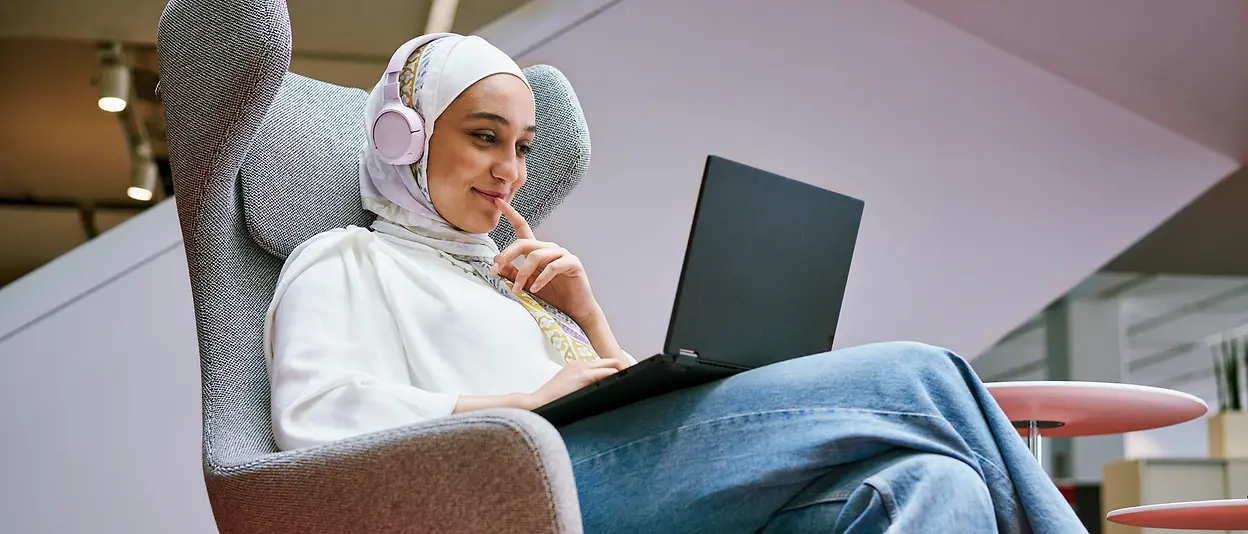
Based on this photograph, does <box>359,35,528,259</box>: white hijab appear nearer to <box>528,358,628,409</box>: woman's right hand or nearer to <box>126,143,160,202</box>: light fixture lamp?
<box>528,358,628,409</box>: woman's right hand

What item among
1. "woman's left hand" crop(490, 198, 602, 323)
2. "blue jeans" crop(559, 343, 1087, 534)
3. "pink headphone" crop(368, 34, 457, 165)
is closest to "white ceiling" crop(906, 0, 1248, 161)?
"woman's left hand" crop(490, 198, 602, 323)

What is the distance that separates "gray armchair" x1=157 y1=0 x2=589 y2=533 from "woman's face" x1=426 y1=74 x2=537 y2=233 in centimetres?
14

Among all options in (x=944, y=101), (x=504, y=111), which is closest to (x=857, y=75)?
(x=944, y=101)

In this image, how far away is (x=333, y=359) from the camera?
1243 mm

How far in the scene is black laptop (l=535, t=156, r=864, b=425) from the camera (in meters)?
1.01

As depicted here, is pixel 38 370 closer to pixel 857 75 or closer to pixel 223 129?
pixel 223 129

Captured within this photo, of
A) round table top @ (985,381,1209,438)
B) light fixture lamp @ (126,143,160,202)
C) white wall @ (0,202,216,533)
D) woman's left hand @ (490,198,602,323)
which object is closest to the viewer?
woman's left hand @ (490,198,602,323)

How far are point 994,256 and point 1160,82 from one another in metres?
0.80

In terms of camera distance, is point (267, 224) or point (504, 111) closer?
point (267, 224)

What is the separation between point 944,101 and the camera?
10.7ft

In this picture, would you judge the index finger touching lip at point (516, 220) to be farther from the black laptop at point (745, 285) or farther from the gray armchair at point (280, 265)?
the black laptop at point (745, 285)

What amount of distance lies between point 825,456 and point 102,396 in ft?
5.93

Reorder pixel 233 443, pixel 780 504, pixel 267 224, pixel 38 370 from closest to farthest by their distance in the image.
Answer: pixel 780 504
pixel 233 443
pixel 267 224
pixel 38 370

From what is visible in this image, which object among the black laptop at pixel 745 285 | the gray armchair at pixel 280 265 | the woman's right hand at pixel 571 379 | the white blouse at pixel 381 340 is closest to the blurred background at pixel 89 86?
the gray armchair at pixel 280 265
